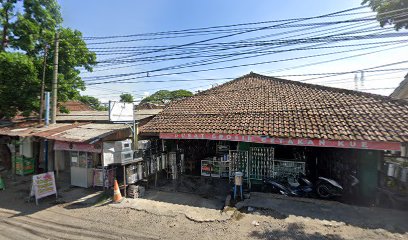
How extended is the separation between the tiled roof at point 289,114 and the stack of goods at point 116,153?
164cm

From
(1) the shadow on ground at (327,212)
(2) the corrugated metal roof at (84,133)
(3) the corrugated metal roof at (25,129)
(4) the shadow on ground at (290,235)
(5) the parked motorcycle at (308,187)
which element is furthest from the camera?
(3) the corrugated metal roof at (25,129)

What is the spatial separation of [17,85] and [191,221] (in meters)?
12.7

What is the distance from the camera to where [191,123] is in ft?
37.0

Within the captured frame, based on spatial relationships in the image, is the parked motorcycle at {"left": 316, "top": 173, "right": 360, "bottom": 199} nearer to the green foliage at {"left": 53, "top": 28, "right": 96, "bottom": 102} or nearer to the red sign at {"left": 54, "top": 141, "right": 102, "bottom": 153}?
the red sign at {"left": 54, "top": 141, "right": 102, "bottom": 153}

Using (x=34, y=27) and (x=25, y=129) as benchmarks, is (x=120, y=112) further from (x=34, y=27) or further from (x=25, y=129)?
(x=34, y=27)

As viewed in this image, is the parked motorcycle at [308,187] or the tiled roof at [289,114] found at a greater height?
the tiled roof at [289,114]

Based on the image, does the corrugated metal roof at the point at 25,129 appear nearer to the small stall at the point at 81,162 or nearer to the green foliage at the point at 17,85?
the green foliage at the point at 17,85

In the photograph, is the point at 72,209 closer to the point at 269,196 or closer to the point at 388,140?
the point at 269,196

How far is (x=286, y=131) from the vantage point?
905 cm

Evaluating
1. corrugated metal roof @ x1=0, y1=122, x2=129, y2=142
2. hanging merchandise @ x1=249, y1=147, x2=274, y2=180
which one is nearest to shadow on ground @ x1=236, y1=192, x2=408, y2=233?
→ hanging merchandise @ x1=249, y1=147, x2=274, y2=180

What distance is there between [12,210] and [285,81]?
14896 millimetres

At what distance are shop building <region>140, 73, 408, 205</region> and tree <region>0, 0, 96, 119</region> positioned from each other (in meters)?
6.83

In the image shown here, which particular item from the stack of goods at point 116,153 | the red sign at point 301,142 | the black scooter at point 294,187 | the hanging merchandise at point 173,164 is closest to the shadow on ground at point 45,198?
the stack of goods at point 116,153

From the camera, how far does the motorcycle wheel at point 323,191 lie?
8987mm
